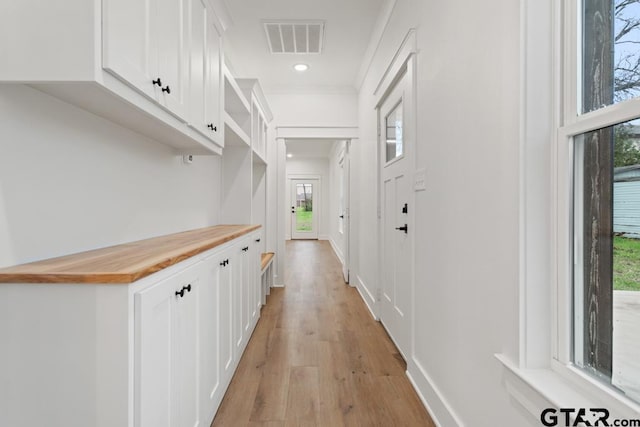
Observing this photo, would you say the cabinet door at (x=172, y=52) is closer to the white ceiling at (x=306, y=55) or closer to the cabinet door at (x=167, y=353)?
the cabinet door at (x=167, y=353)

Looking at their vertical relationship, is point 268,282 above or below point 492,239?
below

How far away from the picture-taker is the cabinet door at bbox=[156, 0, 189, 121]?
1.24 meters

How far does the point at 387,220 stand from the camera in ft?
9.70

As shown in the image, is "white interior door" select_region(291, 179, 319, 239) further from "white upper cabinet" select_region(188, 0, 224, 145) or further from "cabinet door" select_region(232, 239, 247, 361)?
"white upper cabinet" select_region(188, 0, 224, 145)

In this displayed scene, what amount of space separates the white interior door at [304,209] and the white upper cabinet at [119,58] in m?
9.12

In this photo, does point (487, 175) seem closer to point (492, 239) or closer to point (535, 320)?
point (492, 239)

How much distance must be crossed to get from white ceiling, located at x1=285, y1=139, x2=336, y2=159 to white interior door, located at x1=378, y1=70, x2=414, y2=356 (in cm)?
465

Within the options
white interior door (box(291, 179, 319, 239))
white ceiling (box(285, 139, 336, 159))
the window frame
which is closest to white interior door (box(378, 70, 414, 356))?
the window frame

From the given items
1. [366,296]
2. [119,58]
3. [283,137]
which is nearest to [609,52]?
[119,58]

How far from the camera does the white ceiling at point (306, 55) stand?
279 centimetres

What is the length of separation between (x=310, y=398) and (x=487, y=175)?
4.82ft

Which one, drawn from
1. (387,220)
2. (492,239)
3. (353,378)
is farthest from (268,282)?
(492,239)

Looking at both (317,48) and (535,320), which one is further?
(317,48)

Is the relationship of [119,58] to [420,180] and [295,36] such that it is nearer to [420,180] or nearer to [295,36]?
[420,180]
